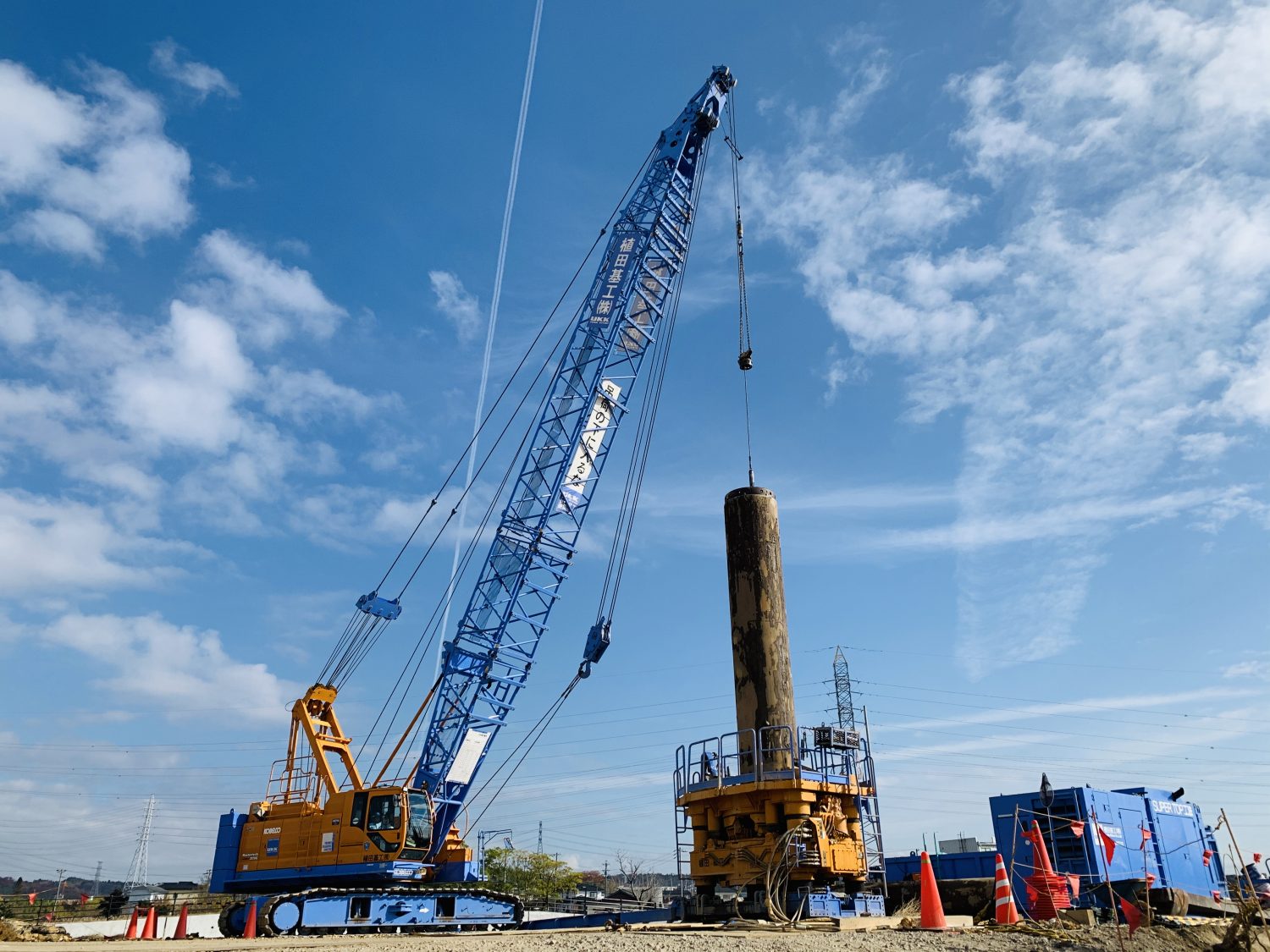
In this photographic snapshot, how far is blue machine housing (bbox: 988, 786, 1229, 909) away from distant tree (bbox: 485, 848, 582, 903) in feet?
133

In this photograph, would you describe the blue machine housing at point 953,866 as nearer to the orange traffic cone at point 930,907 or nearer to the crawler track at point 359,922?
the crawler track at point 359,922

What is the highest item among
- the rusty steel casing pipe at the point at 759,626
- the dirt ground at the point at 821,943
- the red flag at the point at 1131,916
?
the rusty steel casing pipe at the point at 759,626

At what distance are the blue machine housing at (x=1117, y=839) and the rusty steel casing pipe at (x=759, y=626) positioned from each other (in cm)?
675

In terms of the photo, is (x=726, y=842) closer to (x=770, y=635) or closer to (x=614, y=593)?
(x=770, y=635)

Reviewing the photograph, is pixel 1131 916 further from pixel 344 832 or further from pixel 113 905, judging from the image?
pixel 113 905

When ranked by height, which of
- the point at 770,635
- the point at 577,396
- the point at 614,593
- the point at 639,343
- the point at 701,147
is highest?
the point at 701,147

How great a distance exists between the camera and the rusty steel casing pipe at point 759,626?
1460cm

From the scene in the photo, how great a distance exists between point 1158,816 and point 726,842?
1502cm

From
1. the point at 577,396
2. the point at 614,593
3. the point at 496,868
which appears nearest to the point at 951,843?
the point at 614,593

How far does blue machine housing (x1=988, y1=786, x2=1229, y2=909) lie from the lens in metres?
19.6

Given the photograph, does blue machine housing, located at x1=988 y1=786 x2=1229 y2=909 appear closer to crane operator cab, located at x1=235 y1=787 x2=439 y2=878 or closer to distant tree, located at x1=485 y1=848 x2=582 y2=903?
crane operator cab, located at x1=235 y1=787 x2=439 y2=878

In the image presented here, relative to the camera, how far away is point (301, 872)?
74.1 ft

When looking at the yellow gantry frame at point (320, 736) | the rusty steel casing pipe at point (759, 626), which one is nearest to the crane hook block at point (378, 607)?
the yellow gantry frame at point (320, 736)

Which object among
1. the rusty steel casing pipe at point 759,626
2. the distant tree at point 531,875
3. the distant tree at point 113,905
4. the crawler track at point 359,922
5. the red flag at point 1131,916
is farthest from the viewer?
→ the distant tree at point 531,875
